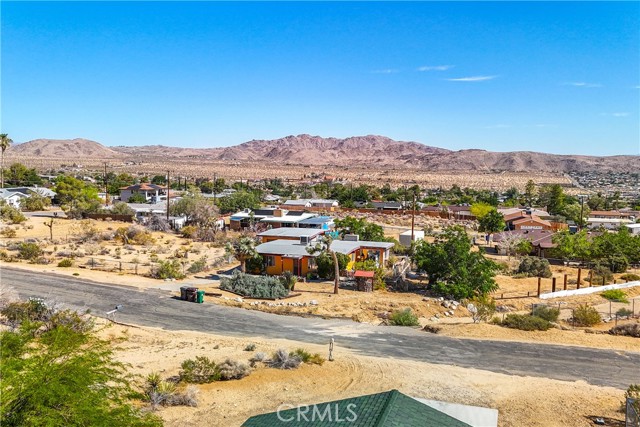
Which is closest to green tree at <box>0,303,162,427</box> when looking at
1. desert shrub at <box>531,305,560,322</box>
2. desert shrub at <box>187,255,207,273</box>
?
desert shrub at <box>531,305,560,322</box>

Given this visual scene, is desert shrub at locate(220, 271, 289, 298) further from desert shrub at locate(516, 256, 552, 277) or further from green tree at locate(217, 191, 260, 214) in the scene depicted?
green tree at locate(217, 191, 260, 214)

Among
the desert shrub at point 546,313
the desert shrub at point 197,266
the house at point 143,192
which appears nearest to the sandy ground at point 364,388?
the desert shrub at point 546,313

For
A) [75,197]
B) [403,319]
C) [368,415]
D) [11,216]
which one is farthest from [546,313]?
[75,197]

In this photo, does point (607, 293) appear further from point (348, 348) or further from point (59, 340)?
point (59, 340)

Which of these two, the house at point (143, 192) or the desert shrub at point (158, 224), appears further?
the house at point (143, 192)

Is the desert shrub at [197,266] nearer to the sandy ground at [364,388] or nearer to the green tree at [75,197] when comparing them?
the sandy ground at [364,388]
